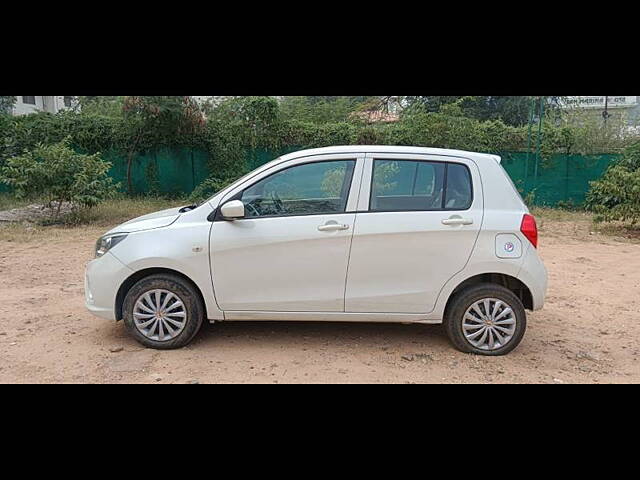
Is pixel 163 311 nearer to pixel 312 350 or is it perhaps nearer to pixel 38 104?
pixel 312 350

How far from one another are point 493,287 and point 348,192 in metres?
1.51

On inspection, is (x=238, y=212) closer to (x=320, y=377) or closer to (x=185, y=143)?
(x=320, y=377)

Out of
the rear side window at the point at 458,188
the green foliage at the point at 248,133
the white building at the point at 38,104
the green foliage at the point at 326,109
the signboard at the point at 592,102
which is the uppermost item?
the white building at the point at 38,104

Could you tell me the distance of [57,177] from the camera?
1103 centimetres

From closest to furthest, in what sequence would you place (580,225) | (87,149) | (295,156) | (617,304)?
(295,156) < (617,304) < (580,225) < (87,149)

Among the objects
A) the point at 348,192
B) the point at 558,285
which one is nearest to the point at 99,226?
the point at 348,192

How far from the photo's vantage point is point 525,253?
435 centimetres

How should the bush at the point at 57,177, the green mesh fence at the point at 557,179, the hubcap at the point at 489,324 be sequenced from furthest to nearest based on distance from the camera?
the green mesh fence at the point at 557,179 → the bush at the point at 57,177 → the hubcap at the point at 489,324

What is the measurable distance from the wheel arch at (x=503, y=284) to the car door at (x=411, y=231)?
0.19 meters

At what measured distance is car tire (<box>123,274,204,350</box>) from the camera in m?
4.41

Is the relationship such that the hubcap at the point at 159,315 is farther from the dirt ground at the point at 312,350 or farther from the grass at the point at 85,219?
the grass at the point at 85,219

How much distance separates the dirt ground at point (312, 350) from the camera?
13.3ft

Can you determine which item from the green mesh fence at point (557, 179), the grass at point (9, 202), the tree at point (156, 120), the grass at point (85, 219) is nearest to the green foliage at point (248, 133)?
the tree at point (156, 120)

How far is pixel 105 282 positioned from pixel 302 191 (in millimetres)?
1901
